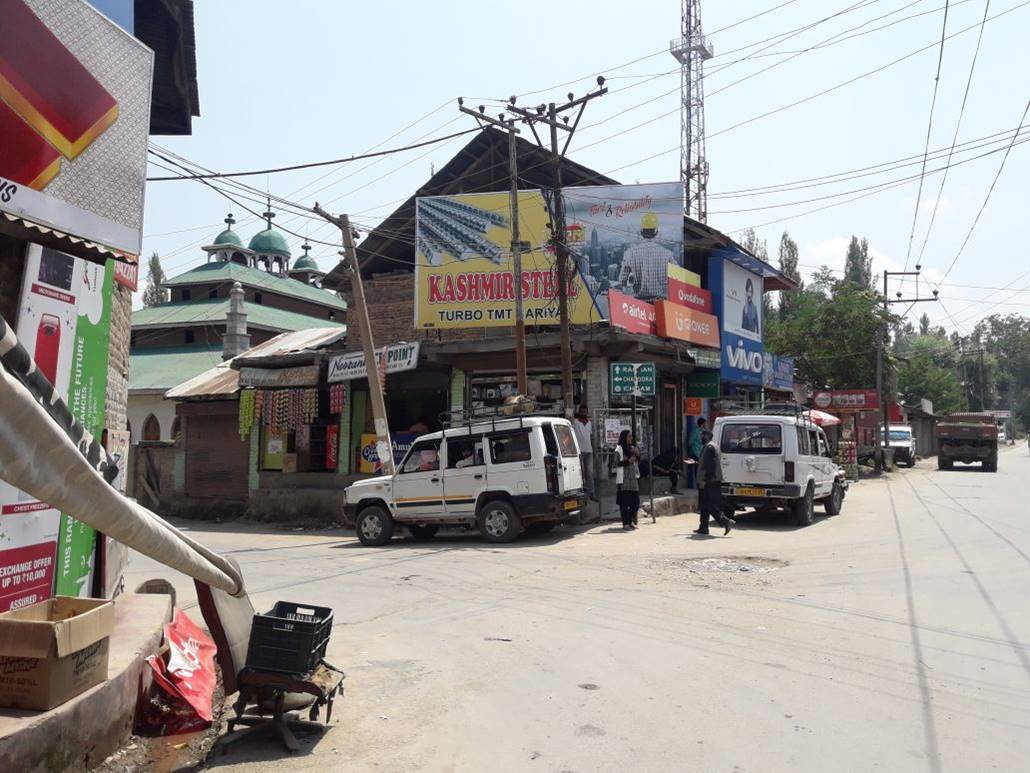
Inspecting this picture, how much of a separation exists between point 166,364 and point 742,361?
2412cm

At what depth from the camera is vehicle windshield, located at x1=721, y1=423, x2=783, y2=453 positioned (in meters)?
16.6

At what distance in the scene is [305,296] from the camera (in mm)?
46312

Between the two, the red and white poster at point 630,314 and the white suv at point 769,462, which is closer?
the white suv at point 769,462

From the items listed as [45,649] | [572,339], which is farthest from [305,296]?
[45,649]

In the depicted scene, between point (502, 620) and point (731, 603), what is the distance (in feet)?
8.36

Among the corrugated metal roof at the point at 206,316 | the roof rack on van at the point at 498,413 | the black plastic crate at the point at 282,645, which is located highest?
the corrugated metal roof at the point at 206,316

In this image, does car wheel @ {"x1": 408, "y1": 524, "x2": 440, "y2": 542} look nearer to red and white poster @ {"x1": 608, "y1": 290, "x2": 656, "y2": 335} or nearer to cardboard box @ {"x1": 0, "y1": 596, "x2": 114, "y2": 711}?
red and white poster @ {"x1": 608, "y1": 290, "x2": 656, "y2": 335}

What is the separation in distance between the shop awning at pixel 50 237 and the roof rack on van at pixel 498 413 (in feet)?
30.4

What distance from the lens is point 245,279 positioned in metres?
41.8

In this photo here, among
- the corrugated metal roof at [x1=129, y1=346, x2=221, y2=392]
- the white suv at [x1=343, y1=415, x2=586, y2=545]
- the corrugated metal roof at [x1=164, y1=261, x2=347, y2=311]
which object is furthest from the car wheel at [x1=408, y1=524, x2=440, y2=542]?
the corrugated metal roof at [x1=164, y1=261, x2=347, y2=311]

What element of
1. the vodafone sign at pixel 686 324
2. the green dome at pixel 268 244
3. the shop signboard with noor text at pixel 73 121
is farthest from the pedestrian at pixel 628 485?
the green dome at pixel 268 244

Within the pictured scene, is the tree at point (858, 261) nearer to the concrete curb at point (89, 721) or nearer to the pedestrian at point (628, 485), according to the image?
the pedestrian at point (628, 485)

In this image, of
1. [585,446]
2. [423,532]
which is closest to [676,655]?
[423,532]

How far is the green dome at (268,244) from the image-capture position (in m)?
50.8
